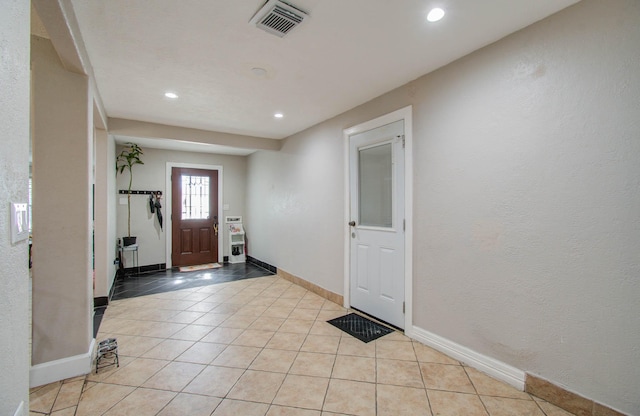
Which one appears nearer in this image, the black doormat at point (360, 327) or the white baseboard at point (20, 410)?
the white baseboard at point (20, 410)

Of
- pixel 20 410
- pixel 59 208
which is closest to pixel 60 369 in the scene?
pixel 59 208

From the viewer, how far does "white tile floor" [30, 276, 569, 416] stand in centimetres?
182

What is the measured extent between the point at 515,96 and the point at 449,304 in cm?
170

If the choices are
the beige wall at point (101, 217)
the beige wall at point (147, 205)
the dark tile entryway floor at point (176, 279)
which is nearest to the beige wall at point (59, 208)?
the beige wall at point (101, 217)

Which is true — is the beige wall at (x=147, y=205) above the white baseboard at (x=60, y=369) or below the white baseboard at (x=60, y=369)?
above

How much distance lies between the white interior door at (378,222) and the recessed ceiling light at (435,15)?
1067mm

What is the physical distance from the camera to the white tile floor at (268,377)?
1823 mm

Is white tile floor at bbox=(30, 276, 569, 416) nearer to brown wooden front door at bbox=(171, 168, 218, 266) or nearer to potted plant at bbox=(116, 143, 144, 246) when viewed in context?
potted plant at bbox=(116, 143, 144, 246)

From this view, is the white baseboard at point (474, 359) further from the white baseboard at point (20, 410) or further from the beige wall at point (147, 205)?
the beige wall at point (147, 205)

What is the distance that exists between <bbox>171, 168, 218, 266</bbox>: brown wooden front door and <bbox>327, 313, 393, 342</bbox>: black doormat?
158 inches

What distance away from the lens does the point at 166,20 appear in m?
1.86

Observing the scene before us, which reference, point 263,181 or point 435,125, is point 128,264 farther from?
point 435,125

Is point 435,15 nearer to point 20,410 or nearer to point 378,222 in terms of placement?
point 378,222

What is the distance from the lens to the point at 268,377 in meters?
2.14
